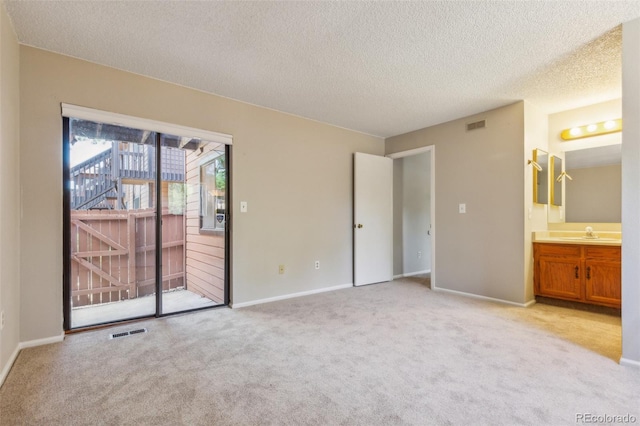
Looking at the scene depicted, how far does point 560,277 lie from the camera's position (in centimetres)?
357

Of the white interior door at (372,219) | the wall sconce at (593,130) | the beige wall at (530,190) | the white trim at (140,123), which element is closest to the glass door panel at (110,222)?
the white trim at (140,123)

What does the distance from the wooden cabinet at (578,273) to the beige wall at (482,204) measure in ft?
0.98

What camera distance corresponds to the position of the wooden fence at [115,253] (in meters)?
2.91

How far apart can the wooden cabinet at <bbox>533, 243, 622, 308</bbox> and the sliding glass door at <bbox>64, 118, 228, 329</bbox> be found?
3.72m

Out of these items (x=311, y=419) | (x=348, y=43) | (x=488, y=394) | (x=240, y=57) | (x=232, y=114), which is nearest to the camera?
(x=311, y=419)

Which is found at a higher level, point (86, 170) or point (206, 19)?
point (206, 19)

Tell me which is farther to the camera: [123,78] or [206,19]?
[123,78]

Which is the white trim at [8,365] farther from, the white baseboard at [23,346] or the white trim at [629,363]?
the white trim at [629,363]

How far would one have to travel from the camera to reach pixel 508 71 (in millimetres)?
2877

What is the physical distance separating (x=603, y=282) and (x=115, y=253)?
504 centimetres

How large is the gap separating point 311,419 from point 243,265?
2.23 meters

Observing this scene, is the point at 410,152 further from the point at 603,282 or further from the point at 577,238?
the point at 603,282

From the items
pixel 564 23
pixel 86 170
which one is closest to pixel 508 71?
pixel 564 23

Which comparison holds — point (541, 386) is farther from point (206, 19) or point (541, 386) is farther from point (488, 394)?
point (206, 19)
